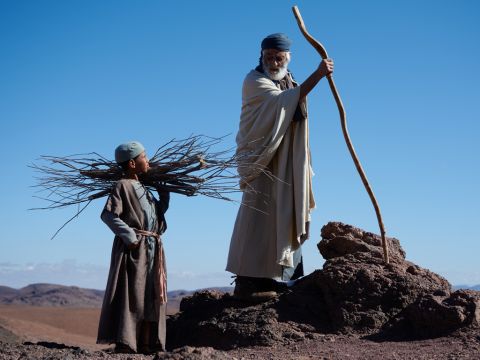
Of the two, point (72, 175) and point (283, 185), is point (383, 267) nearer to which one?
point (283, 185)

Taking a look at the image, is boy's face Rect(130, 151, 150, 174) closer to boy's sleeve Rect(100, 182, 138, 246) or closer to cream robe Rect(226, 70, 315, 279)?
boy's sleeve Rect(100, 182, 138, 246)

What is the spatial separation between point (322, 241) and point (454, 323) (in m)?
2.11

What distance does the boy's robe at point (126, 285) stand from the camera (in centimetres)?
669

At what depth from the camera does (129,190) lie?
684 cm

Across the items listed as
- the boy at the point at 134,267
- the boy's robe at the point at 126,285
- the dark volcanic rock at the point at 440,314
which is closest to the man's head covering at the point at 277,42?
the boy at the point at 134,267

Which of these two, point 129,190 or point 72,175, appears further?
point 72,175

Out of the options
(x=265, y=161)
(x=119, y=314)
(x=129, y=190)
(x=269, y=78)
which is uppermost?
(x=269, y=78)

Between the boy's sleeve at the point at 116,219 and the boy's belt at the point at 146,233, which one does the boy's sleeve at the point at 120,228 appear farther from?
the boy's belt at the point at 146,233

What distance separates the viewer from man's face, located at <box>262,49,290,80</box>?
800cm

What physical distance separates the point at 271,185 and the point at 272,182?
0.03 metres

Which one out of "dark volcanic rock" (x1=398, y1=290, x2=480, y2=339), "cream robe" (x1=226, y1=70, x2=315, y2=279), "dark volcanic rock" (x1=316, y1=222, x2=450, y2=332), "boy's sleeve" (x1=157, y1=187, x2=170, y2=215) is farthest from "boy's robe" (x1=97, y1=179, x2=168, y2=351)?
"dark volcanic rock" (x1=398, y1=290, x2=480, y2=339)

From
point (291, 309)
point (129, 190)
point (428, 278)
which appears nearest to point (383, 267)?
point (428, 278)

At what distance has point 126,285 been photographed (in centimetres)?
673

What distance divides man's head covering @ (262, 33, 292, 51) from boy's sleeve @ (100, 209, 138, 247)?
2599mm
